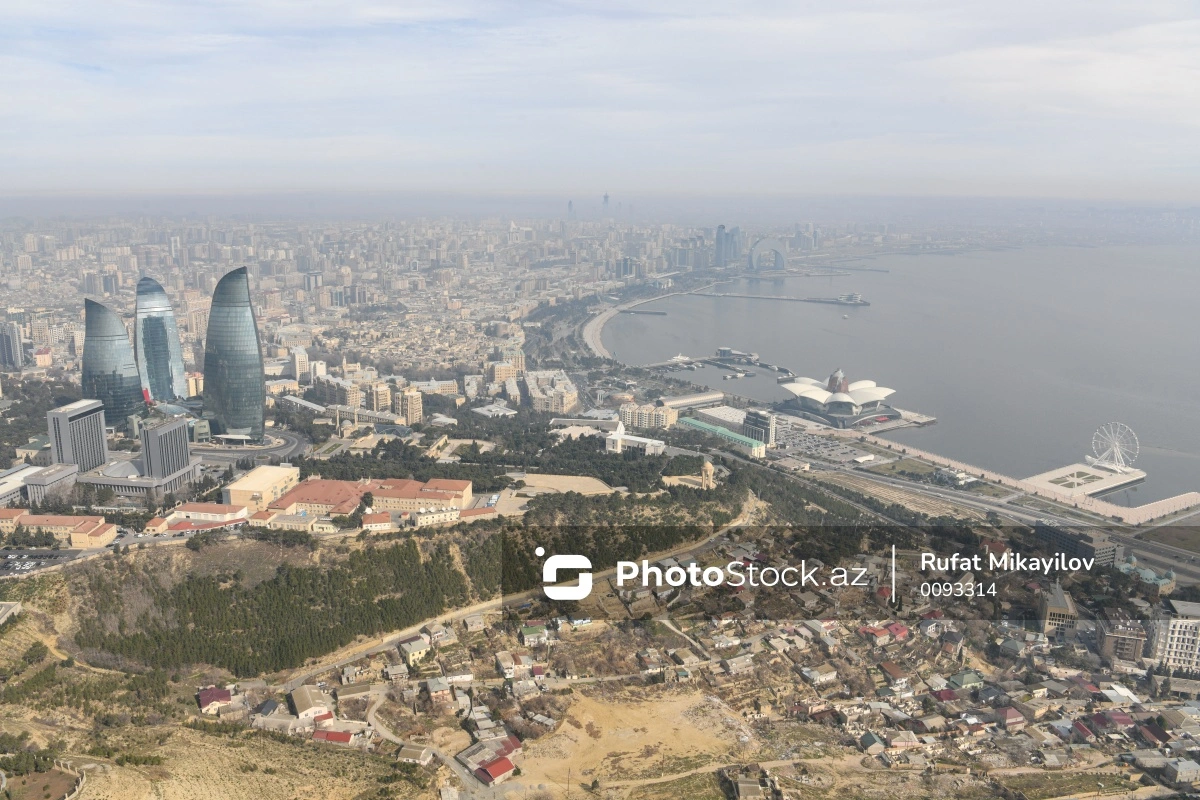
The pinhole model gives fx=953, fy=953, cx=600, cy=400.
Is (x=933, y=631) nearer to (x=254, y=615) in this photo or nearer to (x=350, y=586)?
(x=350, y=586)

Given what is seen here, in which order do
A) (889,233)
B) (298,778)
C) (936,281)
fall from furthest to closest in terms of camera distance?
(889,233) < (936,281) < (298,778)

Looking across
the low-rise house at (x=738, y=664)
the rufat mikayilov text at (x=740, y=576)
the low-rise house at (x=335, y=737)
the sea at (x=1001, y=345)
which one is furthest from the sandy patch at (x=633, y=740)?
the sea at (x=1001, y=345)

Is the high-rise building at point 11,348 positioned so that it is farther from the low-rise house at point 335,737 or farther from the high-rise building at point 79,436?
the low-rise house at point 335,737

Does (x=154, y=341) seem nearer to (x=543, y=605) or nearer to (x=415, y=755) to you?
(x=543, y=605)

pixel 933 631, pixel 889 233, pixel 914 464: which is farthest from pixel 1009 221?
pixel 933 631

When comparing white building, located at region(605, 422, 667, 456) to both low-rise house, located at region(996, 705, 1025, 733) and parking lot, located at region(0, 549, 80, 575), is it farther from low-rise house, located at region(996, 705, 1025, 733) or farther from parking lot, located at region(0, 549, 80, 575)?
parking lot, located at region(0, 549, 80, 575)
